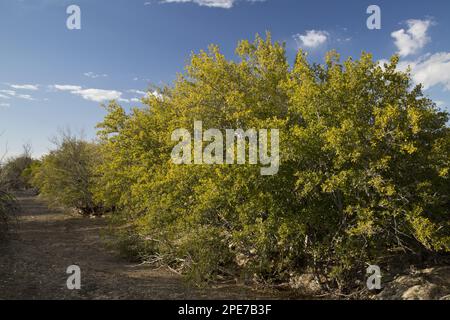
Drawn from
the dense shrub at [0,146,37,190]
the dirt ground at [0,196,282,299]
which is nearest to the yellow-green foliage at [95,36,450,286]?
the dirt ground at [0,196,282,299]

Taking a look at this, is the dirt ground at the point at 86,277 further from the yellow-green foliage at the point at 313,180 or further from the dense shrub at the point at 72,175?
the dense shrub at the point at 72,175

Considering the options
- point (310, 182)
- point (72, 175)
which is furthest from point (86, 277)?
point (72, 175)

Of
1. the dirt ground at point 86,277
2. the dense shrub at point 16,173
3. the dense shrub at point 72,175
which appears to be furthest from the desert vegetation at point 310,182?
the dense shrub at point 72,175

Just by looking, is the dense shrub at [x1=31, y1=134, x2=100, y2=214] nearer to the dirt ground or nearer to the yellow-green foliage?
the dirt ground

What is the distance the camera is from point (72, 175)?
31.8m

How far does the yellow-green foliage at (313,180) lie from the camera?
1058cm

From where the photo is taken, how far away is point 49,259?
15578mm

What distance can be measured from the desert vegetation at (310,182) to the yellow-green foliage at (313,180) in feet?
0.14

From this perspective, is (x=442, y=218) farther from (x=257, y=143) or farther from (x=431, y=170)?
(x=257, y=143)

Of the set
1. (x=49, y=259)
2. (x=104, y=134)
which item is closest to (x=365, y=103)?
(x=49, y=259)

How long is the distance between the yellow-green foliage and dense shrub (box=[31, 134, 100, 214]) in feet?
59.1

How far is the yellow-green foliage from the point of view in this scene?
10.6m

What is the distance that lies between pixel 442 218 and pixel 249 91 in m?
7.46

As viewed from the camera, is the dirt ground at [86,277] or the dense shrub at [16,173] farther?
the dense shrub at [16,173]
